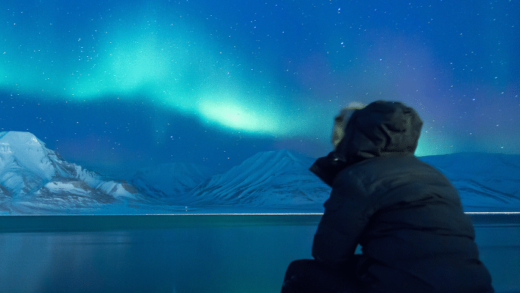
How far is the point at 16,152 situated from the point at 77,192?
46093 millimetres

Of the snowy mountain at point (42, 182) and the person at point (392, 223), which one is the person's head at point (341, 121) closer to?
the person at point (392, 223)

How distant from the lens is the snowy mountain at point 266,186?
341ft

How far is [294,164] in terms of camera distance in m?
132

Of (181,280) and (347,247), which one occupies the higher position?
(347,247)

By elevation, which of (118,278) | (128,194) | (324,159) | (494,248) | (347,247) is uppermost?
(324,159)

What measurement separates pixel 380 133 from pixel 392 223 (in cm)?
29

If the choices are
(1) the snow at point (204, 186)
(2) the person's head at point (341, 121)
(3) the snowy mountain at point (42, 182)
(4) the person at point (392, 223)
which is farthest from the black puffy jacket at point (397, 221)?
(3) the snowy mountain at point (42, 182)

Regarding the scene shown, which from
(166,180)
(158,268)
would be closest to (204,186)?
(166,180)

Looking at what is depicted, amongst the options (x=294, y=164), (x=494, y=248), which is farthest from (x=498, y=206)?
(x=494, y=248)

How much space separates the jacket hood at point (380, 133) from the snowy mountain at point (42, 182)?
111367mm

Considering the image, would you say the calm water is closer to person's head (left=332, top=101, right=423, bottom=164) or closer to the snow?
person's head (left=332, top=101, right=423, bottom=164)

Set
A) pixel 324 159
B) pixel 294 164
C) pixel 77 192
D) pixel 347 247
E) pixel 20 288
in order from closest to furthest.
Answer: pixel 347 247 → pixel 324 159 → pixel 20 288 → pixel 77 192 → pixel 294 164

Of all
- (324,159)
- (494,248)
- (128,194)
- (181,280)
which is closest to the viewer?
(324,159)

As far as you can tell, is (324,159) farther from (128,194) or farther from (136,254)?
(128,194)
